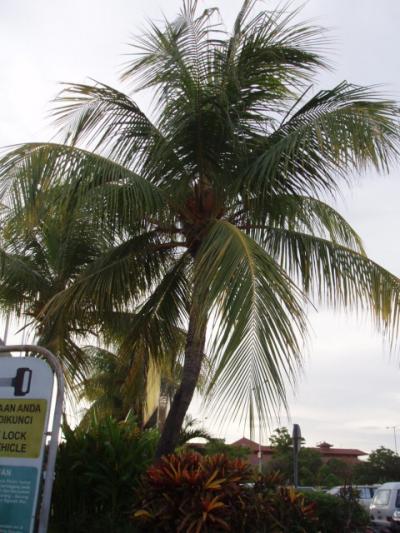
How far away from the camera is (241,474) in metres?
8.42

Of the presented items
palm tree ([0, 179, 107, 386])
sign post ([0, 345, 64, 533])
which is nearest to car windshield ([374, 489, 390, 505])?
palm tree ([0, 179, 107, 386])

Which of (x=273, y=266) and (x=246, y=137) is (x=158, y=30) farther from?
(x=273, y=266)

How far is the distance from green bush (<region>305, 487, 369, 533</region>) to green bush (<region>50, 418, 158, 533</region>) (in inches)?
97.9

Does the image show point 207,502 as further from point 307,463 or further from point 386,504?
point 307,463

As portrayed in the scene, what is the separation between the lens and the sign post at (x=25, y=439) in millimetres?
6090

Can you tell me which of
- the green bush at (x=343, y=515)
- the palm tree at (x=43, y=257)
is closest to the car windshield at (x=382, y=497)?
the green bush at (x=343, y=515)

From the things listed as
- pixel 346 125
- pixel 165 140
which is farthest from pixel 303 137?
pixel 165 140

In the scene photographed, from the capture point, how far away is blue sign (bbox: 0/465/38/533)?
6.03 meters

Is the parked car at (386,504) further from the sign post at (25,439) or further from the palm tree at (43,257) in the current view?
the sign post at (25,439)

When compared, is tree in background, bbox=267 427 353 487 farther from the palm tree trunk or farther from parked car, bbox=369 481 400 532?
the palm tree trunk

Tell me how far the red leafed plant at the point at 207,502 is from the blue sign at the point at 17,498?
2.13 m

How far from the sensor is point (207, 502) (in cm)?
769

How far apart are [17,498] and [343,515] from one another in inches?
220

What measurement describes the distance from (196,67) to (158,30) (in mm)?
941
